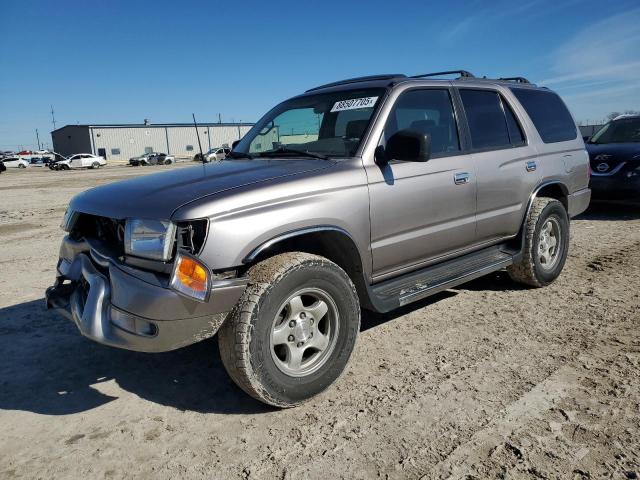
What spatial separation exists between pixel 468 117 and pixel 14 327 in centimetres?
432

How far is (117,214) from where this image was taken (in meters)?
2.88

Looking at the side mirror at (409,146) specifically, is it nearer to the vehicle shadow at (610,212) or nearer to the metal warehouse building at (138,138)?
the vehicle shadow at (610,212)

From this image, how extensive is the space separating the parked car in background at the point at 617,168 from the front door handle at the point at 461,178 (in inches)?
235

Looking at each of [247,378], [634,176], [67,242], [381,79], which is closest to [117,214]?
[67,242]

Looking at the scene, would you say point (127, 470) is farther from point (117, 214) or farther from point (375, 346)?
point (375, 346)

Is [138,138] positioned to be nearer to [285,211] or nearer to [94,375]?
[94,375]

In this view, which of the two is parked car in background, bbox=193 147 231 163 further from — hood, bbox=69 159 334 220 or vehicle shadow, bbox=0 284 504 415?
vehicle shadow, bbox=0 284 504 415

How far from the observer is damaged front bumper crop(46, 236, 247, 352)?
2553 millimetres

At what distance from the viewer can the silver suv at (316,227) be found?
2.65 meters

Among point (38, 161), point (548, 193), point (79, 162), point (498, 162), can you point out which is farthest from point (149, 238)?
point (38, 161)

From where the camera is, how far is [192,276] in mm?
2566

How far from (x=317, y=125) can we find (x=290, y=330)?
188cm

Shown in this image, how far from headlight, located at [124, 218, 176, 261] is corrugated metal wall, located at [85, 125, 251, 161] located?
6510cm

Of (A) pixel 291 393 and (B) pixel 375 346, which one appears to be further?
(B) pixel 375 346
